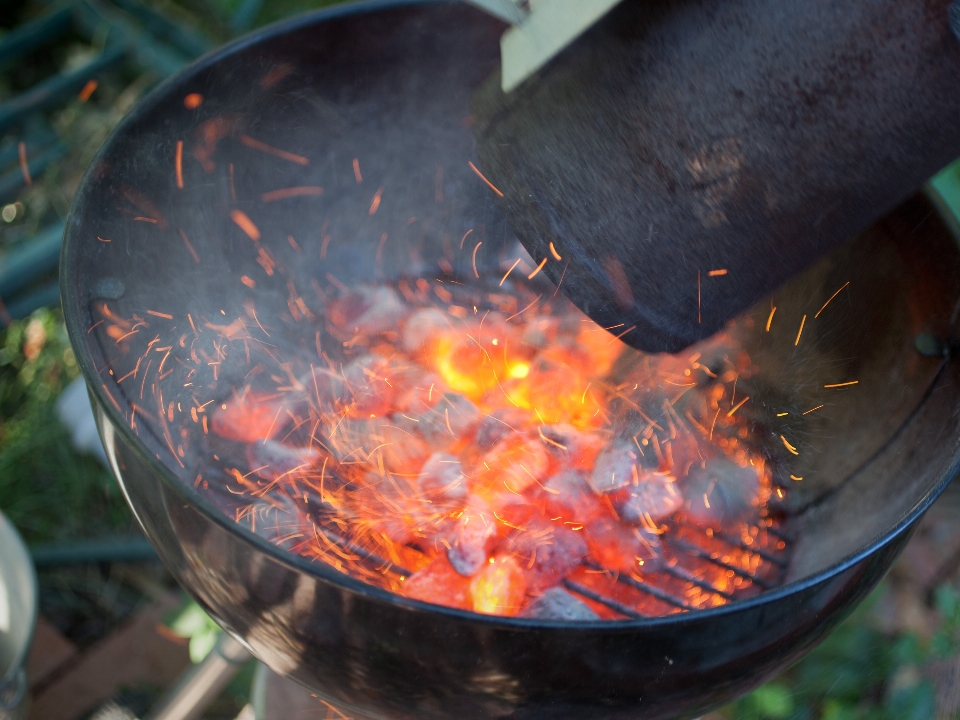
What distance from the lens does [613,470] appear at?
118 cm

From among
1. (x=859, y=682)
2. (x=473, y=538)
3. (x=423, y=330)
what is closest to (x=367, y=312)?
(x=423, y=330)

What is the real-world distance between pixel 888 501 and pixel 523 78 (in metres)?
0.75

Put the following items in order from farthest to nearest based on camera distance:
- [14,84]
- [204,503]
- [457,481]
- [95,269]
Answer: [14,84] < [457,481] < [95,269] < [204,503]

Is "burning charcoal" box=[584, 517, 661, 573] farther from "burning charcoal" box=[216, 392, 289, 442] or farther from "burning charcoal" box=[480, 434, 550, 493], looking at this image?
→ "burning charcoal" box=[216, 392, 289, 442]

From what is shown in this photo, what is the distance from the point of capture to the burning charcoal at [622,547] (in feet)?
3.80

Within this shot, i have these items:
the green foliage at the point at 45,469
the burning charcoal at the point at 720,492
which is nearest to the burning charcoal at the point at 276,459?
the burning charcoal at the point at 720,492

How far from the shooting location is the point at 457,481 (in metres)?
1.17

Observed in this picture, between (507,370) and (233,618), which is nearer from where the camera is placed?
(233,618)

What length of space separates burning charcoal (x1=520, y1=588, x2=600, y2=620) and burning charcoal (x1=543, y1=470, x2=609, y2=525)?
0.15 m

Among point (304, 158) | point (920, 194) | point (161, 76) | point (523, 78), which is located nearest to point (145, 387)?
point (304, 158)

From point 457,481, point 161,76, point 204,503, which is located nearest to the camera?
point 204,503

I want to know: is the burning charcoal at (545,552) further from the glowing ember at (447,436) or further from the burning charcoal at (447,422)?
the burning charcoal at (447,422)

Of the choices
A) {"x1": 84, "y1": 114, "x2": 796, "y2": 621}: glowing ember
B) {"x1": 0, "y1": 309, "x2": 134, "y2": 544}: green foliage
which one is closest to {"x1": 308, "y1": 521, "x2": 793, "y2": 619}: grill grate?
{"x1": 84, "y1": 114, "x2": 796, "y2": 621}: glowing ember

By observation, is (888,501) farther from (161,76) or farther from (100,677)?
(161,76)
